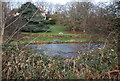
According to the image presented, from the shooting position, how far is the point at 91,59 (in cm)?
305

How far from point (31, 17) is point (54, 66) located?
3.55ft

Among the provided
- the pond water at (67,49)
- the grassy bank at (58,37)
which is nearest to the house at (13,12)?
the grassy bank at (58,37)

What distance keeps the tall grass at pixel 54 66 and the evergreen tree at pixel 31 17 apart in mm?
756

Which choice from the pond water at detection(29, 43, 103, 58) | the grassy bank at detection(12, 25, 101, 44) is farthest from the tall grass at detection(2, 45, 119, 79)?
the grassy bank at detection(12, 25, 101, 44)

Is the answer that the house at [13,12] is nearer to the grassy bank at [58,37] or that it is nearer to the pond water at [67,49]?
the grassy bank at [58,37]

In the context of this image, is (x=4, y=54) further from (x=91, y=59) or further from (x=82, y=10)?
(x=82, y=10)

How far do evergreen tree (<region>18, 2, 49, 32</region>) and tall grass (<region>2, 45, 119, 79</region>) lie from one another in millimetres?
756

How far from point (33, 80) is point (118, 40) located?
2015 mm

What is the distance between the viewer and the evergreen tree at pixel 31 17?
278 centimetres

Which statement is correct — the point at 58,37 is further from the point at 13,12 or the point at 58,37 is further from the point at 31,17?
the point at 13,12

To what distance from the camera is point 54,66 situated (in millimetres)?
2670

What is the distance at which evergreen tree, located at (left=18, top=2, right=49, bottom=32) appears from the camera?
9.10 ft

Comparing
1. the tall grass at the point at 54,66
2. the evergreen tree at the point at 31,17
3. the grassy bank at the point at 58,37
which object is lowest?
the tall grass at the point at 54,66

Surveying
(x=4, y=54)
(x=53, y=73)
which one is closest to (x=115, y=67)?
(x=53, y=73)
